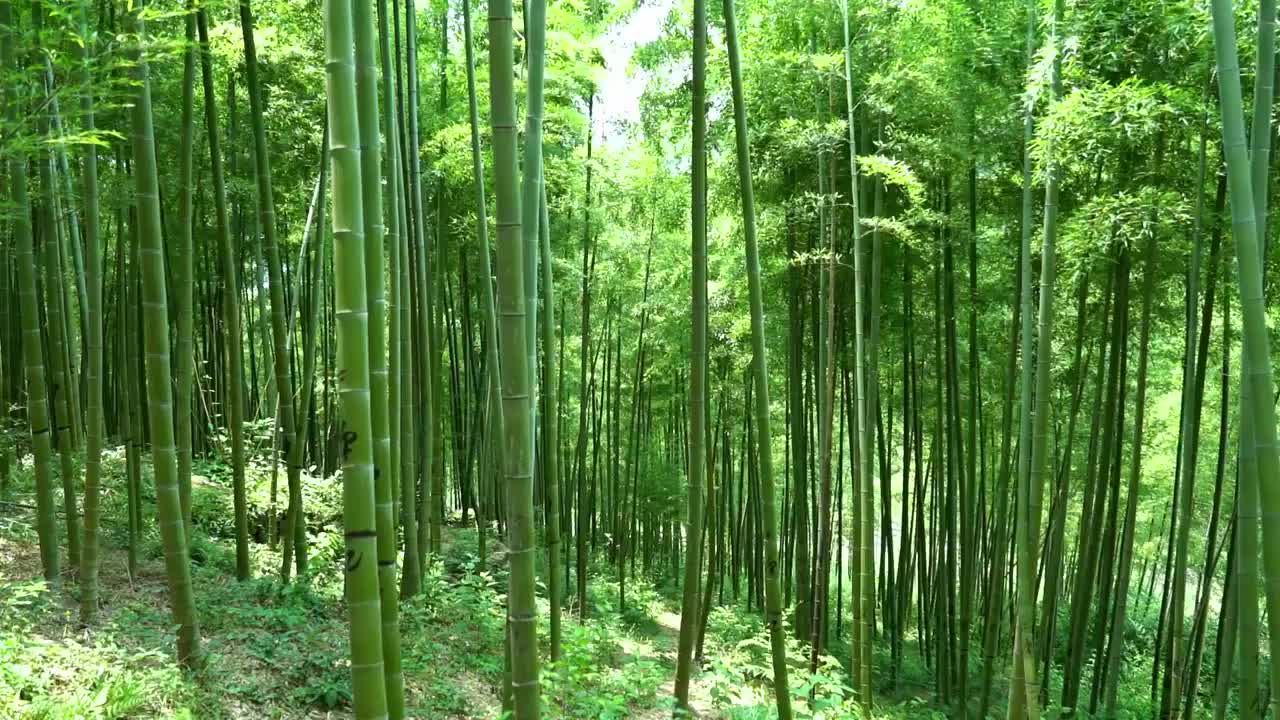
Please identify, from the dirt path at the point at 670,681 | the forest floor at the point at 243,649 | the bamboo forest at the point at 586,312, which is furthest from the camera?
the dirt path at the point at 670,681

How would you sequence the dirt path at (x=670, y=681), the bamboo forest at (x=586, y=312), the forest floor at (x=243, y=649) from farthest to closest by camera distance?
1. the dirt path at (x=670, y=681)
2. the forest floor at (x=243, y=649)
3. the bamboo forest at (x=586, y=312)

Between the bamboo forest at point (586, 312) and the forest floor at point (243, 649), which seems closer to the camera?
the bamboo forest at point (586, 312)

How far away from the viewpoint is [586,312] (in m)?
8.09

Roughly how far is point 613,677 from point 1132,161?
4.47m

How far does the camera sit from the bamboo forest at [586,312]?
119 inches

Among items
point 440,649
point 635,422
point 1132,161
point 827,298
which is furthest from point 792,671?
point 635,422

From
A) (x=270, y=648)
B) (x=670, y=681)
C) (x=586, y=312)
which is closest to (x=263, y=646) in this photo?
(x=270, y=648)

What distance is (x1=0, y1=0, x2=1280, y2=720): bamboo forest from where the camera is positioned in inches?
119

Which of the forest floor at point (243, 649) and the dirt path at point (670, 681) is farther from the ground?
the forest floor at point (243, 649)

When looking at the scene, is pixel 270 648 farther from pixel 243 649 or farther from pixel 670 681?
pixel 670 681

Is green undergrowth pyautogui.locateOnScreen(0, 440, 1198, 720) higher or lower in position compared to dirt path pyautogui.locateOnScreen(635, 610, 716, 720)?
higher

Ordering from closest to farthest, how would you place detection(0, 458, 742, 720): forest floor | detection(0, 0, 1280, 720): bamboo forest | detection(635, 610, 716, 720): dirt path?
1. detection(0, 0, 1280, 720): bamboo forest
2. detection(0, 458, 742, 720): forest floor
3. detection(635, 610, 716, 720): dirt path

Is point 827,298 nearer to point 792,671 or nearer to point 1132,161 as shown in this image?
point 1132,161

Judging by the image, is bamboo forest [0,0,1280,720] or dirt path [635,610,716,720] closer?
bamboo forest [0,0,1280,720]
